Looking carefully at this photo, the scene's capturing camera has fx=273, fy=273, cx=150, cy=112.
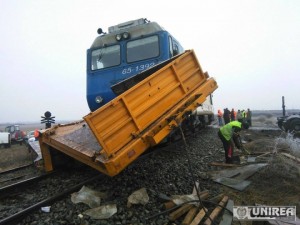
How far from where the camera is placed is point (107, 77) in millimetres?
7875

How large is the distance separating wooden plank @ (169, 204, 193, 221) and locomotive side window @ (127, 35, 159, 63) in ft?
15.0

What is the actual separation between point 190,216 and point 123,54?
532cm

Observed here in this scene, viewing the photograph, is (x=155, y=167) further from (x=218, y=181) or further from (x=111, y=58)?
(x=111, y=58)

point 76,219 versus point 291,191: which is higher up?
point 76,219

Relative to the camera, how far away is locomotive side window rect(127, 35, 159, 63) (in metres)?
7.62

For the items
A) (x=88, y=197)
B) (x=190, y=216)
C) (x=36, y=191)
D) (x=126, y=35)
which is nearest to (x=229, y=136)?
(x=190, y=216)

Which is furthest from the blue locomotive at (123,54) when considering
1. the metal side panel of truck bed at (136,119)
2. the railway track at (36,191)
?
the railway track at (36,191)

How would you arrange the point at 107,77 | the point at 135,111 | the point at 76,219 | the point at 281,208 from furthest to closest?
the point at 107,77 < the point at 135,111 < the point at 281,208 < the point at 76,219

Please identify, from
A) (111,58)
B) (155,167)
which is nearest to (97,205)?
(155,167)

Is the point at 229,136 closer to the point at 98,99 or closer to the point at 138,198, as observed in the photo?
the point at 98,99

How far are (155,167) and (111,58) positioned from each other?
359 cm

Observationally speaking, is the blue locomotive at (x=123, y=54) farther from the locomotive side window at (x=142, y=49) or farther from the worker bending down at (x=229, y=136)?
the worker bending down at (x=229, y=136)

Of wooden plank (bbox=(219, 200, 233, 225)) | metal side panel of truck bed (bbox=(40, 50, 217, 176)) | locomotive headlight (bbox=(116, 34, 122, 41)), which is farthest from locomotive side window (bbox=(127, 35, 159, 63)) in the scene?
wooden plank (bbox=(219, 200, 233, 225))

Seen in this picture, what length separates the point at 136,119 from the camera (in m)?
4.76
